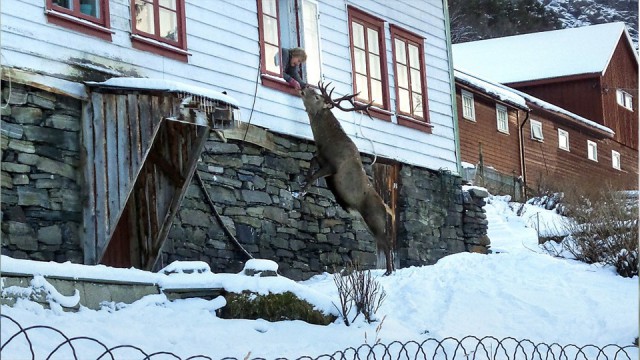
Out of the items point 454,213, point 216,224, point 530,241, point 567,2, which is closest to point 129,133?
point 216,224

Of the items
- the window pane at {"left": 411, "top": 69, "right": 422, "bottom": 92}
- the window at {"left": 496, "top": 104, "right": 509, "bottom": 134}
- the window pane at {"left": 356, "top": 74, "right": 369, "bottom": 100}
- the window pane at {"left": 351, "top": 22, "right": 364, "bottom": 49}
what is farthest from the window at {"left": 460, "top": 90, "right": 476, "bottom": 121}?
the window pane at {"left": 356, "top": 74, "right": 369, "bottom": 100}

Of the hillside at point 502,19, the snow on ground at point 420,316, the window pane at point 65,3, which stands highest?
the hillside at point 502,19

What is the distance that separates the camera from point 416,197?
1716 cm

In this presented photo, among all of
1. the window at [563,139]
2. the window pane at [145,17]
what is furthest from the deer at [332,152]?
the window at [563,139]

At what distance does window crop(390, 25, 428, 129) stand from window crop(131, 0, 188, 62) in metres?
4.79

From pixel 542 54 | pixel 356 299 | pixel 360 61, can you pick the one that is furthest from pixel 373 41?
pixel 542 54

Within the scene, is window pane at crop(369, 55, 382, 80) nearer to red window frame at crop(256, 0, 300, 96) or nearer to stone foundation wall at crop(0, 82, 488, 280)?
stone foundation wall at crop(0, 82, 488, 280)

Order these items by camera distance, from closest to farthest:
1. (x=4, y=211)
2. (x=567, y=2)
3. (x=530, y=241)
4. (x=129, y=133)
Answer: (x=4, y=211), (x=129, y=133), (x=530, y=241), (x=567, y=2)

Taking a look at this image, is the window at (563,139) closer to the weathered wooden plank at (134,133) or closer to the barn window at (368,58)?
the barn window at (368,58)

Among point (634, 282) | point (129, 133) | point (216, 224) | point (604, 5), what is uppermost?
point (604, 5)

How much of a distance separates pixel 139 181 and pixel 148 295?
2917 mm

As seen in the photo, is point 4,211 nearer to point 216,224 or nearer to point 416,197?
point 216,224

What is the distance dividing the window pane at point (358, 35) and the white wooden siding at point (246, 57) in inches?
10.5

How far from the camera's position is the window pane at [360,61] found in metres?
16.3
